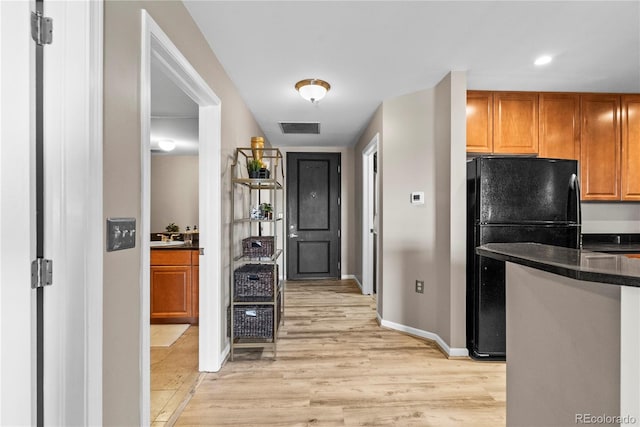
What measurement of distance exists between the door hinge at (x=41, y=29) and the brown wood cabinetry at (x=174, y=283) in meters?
2.58

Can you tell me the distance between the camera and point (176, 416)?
1.90m

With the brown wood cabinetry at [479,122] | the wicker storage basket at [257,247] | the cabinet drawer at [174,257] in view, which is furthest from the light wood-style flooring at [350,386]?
the brown wood cabinetry at [479,122]

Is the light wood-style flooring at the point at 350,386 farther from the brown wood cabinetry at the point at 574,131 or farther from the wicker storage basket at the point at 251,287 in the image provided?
the brown wood cabinetry at the point at 574,131

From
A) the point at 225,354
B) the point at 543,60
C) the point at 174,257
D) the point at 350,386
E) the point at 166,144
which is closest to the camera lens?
the point at 350,386

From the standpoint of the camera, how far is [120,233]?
126 cm

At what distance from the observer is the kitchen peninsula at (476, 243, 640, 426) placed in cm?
88

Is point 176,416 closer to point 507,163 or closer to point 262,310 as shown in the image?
point 262,310

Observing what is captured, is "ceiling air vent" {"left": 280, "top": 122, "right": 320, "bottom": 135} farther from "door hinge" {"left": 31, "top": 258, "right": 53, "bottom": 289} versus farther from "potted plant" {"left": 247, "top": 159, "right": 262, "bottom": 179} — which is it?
"door hinge" {"left": 31, "top": 258, "right": 53, "bottom": 289}

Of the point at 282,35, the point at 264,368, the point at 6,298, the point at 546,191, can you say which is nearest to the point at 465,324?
the point at 546,191

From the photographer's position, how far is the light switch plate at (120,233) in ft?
3.97

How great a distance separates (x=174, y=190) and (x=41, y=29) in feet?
16.7

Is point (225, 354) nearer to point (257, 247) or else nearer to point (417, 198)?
point (257, 247)

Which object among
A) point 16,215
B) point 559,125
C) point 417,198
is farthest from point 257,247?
point 559,125

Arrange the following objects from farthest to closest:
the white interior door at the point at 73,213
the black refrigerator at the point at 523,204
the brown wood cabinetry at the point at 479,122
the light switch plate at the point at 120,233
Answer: the brown wood cabinetry at the point at 479,122
the black refrigerator at the point at 523,204
the light switch plate at the point at 120,233
the white interior door at the point at 73,213
